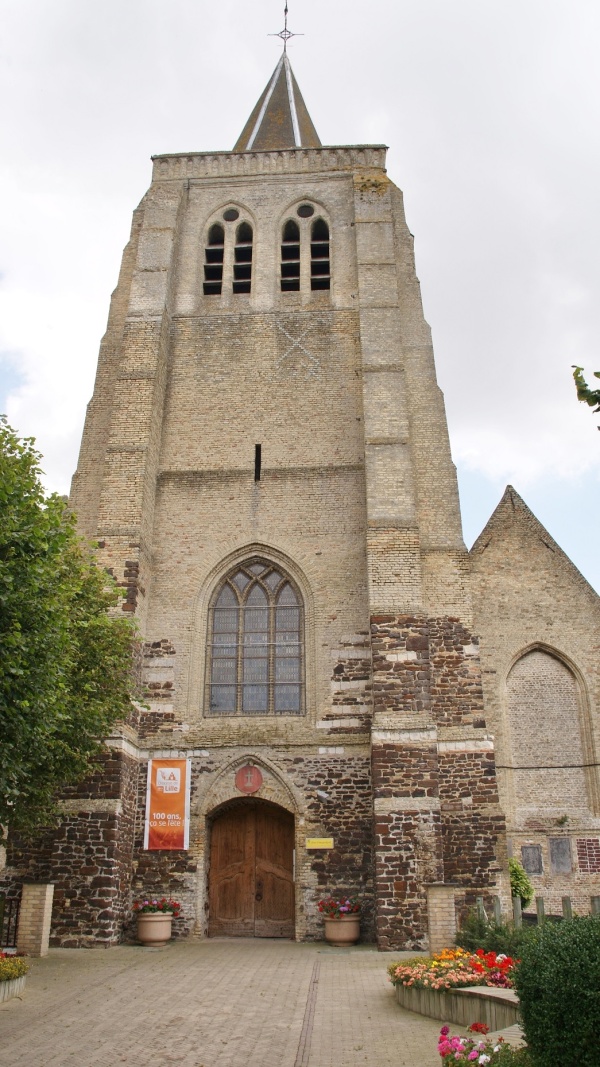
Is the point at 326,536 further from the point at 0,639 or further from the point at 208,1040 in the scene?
the point at 208,1040

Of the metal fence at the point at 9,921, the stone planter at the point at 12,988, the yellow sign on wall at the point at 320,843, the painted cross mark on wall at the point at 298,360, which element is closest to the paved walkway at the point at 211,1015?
the stone planter at the point at 12,988

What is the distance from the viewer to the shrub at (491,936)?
36.1 feet

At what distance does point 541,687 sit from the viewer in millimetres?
19156

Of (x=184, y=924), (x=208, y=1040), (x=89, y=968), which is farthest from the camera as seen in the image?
(x=184, y=924)

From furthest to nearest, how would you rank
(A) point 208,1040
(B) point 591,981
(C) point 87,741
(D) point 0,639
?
(C) point 87,741 < (D) point 0,639 < (A) point 208,1040 < (B) point 591,981

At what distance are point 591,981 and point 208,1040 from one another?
4235mm

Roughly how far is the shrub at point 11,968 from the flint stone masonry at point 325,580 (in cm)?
415

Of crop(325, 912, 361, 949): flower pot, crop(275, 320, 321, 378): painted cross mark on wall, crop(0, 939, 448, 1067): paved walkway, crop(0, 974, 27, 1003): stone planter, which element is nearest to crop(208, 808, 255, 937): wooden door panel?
crop(325, 912, 361, 949): flower pot

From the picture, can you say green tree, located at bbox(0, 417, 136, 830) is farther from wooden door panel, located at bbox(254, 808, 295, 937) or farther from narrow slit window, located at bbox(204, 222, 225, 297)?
narrow slit window, located at bbox(204, 222, 225, 297)

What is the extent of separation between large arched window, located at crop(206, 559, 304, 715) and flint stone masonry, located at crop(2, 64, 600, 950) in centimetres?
18

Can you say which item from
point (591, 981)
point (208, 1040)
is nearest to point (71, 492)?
point (208, 1040)

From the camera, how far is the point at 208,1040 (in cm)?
789

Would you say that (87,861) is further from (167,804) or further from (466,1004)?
(466,1004)

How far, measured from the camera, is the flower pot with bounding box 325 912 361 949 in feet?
46.7
